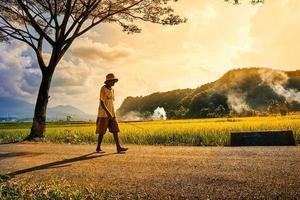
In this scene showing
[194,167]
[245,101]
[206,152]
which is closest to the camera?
[194,167]

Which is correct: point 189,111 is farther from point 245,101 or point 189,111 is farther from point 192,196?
point 192,196

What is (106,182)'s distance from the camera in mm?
10164

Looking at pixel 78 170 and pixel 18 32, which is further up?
pixel 18 32

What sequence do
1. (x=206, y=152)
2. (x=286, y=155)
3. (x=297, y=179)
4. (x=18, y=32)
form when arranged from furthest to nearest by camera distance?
1. (x=18, y=32)
2. (x=206, y=152)
3. (x=286, y=155)
4. (x=297, y=179)

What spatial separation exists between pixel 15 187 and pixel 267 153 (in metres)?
6.33

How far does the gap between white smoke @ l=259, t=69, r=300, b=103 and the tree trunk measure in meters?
136

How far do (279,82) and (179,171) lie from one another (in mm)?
166648

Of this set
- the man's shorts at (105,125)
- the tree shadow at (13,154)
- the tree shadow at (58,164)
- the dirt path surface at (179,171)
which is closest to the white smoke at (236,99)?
the tree shadow at (13,154)

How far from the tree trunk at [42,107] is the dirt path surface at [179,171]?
8.43 m

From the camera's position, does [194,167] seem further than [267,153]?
No

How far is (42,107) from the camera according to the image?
80.2 feet

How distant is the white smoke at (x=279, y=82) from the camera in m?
160

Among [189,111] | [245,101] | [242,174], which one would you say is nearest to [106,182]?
[242,174]

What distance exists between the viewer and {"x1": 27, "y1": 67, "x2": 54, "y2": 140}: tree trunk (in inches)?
951
